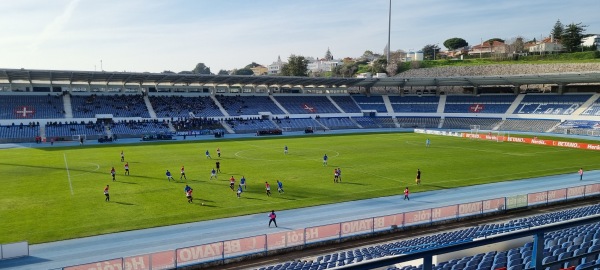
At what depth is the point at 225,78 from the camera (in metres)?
76.6

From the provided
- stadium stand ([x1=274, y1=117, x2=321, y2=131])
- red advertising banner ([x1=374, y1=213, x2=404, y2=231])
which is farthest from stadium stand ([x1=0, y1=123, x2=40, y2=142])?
red advertising banner ([x1=374, y1=213, x2=404, y2=231])

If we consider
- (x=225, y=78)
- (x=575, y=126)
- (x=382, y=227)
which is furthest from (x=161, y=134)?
(x=575, y=126)

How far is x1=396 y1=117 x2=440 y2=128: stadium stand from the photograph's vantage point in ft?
269

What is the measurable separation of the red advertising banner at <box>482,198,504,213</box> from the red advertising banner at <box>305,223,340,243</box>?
940 centimetres

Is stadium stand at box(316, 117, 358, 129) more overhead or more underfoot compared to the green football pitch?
more overhead

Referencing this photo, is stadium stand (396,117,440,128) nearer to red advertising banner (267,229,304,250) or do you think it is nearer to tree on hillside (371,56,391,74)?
tree on hillside (371,56,391,74)

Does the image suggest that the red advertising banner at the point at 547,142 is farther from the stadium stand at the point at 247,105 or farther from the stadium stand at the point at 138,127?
the stadium stand at the point at 138,127

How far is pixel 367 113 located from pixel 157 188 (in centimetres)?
6326

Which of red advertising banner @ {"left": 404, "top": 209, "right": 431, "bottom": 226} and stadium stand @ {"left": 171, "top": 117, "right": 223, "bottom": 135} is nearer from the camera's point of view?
red advertising banner @ {"left": 404, "top": 209, "right": 431, "bottom": 226}

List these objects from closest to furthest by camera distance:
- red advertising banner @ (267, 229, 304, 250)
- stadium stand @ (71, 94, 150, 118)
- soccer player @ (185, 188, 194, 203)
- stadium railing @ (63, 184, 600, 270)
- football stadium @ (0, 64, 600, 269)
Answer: stadium railing @ (63, 184, 600, 270) < football stadium @ (0, 64, 600, 269) < red advertising banner @ (267, 229, 304, 250) < soccer player @ (185, 188, 194, 203) < stadium stand @ (71, 94, 150, 118)

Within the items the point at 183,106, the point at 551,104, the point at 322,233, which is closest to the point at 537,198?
the point at 322,233

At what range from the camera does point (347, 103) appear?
9125 cm

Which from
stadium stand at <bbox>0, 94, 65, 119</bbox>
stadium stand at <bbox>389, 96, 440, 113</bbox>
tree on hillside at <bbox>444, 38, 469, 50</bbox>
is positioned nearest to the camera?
stadium stand at <bbox>0, 94, 65, 119</bbox>

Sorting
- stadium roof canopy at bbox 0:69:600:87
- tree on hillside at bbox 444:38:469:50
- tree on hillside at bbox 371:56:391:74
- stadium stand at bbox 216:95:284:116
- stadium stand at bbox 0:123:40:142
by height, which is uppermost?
tree on hillside at bbox 444:38:469:50
